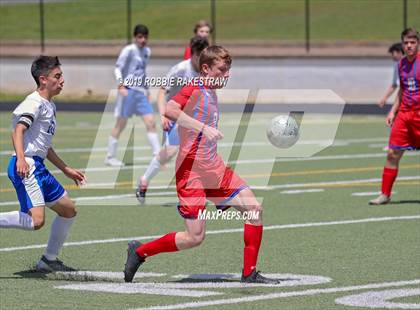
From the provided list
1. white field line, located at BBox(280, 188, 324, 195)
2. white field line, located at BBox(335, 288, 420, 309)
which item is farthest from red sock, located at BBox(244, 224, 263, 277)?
white field line, located at BBox(280, 188, 324, 195)

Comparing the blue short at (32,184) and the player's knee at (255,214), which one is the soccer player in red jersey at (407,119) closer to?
the player's knee at (255,214)

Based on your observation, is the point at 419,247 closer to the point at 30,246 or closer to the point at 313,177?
the point at 30,246

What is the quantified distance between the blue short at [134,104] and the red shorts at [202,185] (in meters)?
10.5

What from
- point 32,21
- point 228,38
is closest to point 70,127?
point 228,38

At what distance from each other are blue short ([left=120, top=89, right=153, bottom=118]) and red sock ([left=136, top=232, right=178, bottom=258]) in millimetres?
10441

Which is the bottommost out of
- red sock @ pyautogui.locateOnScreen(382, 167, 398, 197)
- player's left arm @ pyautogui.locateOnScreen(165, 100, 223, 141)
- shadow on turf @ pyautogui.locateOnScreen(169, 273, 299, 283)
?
red sock @ pyautogui.locateOnScreen(382, 167, 398, 197)

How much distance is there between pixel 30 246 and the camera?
1173 cm

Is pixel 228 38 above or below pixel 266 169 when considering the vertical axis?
below

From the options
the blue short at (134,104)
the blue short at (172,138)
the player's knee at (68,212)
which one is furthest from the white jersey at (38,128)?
the blue short at (134,104)

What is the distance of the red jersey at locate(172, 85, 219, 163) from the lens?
9.62 metres

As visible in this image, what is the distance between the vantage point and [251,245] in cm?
961

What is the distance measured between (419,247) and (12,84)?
30.0m

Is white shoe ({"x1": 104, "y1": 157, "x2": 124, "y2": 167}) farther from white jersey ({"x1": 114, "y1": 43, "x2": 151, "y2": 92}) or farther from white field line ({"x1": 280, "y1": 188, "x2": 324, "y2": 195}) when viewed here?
white field line ({"x1": 280, "y1": 188, "x2": 324, "y2": 195})

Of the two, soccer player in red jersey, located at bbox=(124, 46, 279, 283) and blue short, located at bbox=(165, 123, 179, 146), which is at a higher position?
soccer player in red jersey, located at bbox=(124, 46, 279, 283)
